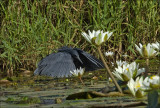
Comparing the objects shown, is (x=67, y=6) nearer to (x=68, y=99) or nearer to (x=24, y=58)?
(x=24, y=58)

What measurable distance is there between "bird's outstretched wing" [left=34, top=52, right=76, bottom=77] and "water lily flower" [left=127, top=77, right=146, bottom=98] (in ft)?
5.95

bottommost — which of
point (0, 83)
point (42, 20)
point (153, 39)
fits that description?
point (0, 83)

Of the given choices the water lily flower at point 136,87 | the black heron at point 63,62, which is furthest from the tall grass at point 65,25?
the water lily flower at point 136,87

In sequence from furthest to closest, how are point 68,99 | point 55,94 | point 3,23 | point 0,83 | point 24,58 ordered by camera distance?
point 3,23 < point 24,58 < point 0,83 < point 55,94 < point 68,99

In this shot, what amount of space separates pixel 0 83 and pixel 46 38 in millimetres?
1466

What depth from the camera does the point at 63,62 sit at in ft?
12.3

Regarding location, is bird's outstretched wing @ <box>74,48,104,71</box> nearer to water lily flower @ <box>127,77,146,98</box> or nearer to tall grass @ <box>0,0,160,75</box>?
tall grass @ <box>0,0,160,75</box>

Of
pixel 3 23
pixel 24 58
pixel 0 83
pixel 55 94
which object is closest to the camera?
pixel 55 94

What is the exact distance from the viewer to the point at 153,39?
196 inches

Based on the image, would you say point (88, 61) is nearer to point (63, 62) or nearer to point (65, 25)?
point (63, 62)

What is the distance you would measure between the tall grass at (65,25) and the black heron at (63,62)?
57 centimetres

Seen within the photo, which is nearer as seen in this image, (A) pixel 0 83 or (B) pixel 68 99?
(B) pixel 68 99

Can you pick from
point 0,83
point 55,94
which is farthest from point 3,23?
point 55,94

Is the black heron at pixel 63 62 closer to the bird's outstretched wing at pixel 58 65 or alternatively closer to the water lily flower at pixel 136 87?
the bird's outstretched wing at pixel 58 65
